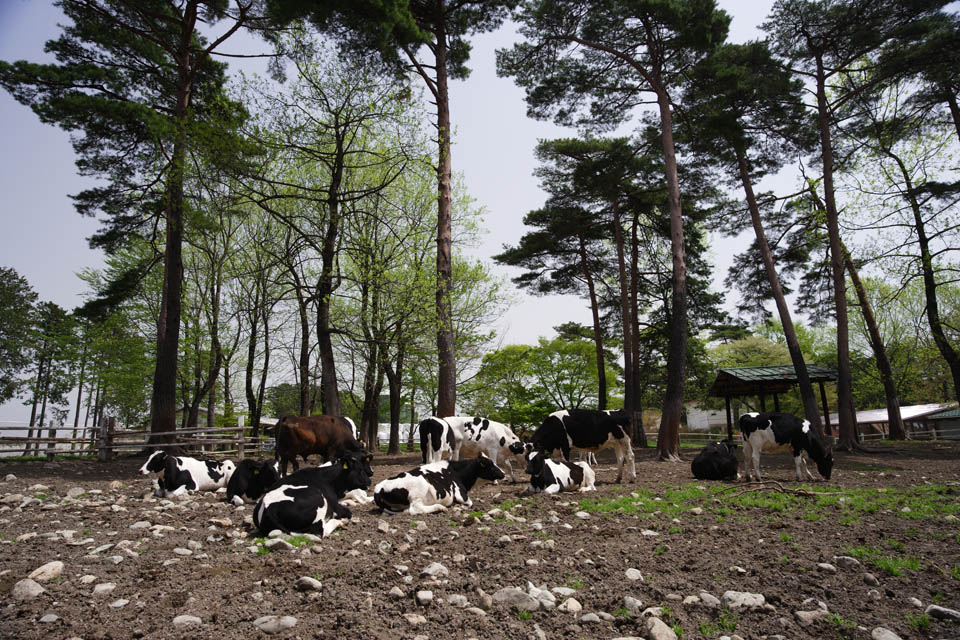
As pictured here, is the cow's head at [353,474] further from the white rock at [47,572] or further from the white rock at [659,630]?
the white rock at [659,630]

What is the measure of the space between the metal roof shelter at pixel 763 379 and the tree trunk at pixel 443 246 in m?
16.3

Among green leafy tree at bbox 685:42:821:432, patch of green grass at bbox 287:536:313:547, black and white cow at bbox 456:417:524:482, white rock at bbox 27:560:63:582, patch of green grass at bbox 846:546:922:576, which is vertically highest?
green leafy tree at bbox 685:42:821:432

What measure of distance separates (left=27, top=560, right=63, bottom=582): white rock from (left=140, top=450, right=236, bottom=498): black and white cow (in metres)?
4.83

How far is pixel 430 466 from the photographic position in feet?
27.9

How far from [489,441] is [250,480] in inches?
196

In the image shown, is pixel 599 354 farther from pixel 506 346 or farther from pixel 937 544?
pixel 937 544

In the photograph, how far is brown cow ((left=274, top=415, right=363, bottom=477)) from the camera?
11.0 meters

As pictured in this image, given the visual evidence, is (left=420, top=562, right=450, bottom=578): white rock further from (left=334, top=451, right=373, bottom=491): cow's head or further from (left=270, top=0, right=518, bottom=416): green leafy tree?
(left=270, top=0, right=518, bottom=416): green leafy tree

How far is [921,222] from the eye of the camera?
68.1 feet

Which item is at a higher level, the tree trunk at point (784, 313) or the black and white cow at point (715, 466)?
the tree trunk at point (784, 313)

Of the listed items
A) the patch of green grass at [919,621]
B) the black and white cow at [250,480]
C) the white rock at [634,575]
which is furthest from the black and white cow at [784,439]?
the black and white cow at [250,480]

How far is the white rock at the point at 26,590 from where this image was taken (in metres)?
3.85

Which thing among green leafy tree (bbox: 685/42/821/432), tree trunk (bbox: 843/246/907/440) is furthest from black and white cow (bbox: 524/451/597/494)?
tree trunk (bbox: 843/246/907/440)

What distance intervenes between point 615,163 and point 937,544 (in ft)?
60.2
